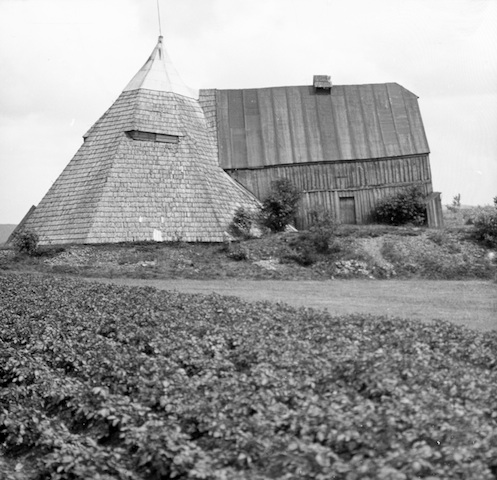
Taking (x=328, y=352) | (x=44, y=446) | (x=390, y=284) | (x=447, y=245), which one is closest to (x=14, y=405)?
(x=44, y=446)

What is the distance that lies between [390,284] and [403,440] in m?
19.1

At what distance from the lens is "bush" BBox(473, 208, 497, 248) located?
106 feet

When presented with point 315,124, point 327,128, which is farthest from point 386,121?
point 315,124

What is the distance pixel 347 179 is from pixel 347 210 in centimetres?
185

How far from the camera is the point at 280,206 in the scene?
129 feet

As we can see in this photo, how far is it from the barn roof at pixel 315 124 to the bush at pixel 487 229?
11719 mm

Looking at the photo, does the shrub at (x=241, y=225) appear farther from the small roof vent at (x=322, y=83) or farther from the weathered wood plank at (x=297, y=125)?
the small roof vent at (x=322, y=83)

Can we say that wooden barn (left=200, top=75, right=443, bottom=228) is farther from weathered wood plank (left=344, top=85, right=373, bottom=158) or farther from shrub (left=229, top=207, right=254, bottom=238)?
shrub (left=229, top=207, right=254, bottom=238)

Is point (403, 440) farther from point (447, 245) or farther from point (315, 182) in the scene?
point (315, 182)

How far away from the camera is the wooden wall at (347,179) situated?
43.0m

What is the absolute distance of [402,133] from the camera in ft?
147

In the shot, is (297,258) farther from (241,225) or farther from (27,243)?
(27,243)

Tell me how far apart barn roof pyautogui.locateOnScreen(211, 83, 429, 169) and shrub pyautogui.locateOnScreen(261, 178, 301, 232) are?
3.19 m

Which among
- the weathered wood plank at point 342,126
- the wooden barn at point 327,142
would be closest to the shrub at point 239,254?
the wooden barn at point 327,142
